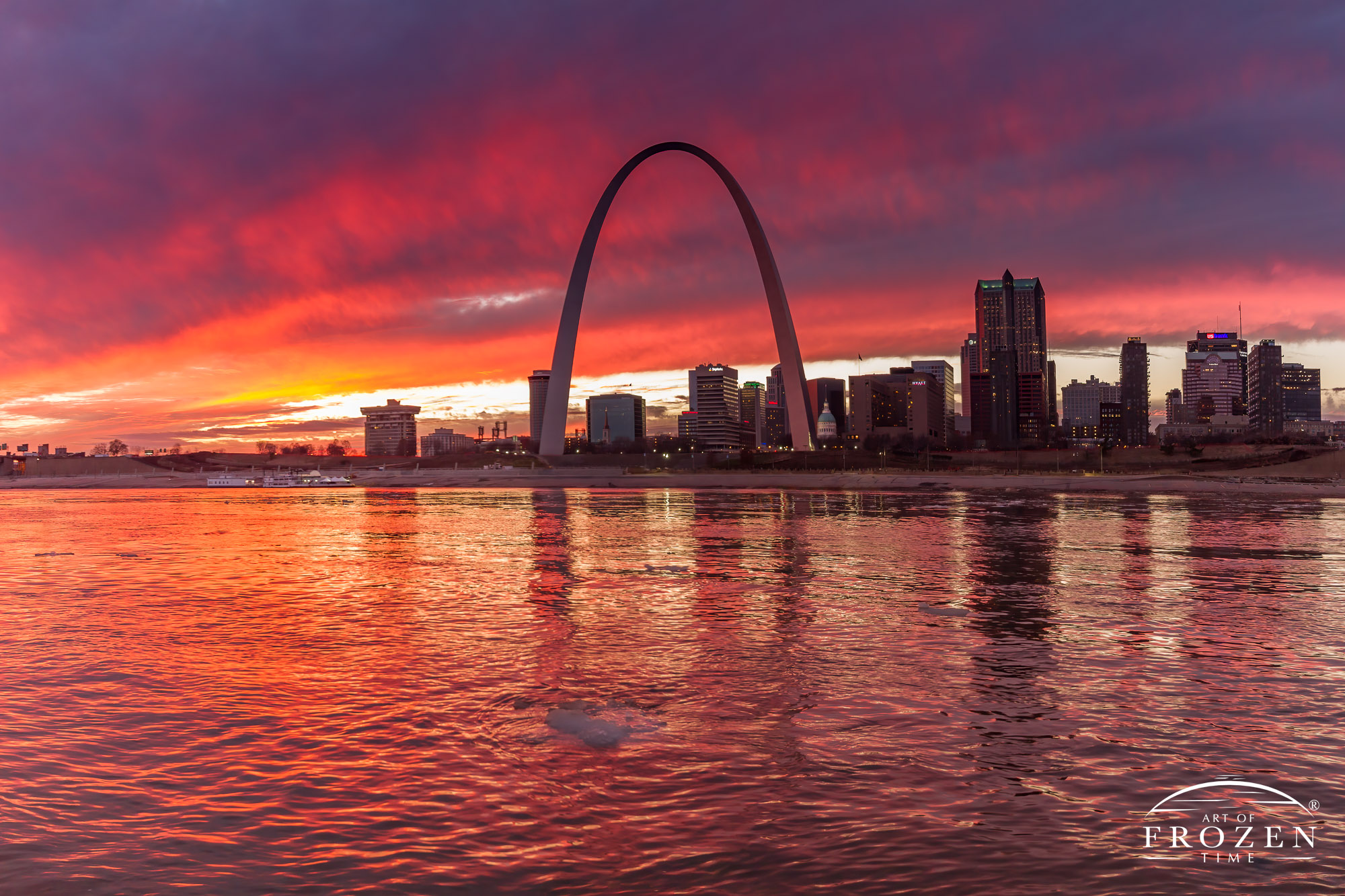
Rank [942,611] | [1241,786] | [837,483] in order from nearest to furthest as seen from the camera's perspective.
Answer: [1241,786]
[942,611]
[837,483]

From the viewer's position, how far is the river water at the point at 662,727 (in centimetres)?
553

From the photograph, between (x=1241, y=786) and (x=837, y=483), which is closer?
(x=1241, y=786)

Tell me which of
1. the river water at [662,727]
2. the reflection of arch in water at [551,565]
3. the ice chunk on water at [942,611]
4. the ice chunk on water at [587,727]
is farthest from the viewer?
the reflection of arch in water at [551,565]

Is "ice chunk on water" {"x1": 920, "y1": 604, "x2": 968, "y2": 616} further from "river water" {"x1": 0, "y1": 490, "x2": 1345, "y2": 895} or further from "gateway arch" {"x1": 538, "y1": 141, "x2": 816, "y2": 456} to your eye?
"gateway arch" {"x1": 538, "y1": 141, "x2": 816, "y2": 456}

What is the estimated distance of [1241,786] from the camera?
6711 millimetres

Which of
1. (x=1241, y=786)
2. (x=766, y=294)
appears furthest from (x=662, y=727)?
(x=766, y=294)

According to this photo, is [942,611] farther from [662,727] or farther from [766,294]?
[766,294]

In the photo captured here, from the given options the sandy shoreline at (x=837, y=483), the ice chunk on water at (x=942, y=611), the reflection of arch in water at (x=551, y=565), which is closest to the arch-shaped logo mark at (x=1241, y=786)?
the ice chunk on water at (x=942, y=611)

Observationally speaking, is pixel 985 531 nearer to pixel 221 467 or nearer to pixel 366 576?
pixel 366 576

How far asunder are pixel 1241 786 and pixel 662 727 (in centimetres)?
489

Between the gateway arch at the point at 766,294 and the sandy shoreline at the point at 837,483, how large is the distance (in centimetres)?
747

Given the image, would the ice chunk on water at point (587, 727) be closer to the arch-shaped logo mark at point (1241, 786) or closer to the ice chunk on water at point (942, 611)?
the arch-shaped logo mark at point (1241, 786)

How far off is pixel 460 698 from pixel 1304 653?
1087 centimetres

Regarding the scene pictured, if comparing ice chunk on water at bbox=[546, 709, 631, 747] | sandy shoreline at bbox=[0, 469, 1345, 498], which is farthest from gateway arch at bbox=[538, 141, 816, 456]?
ice chunk on water at bbox=[546, 709, 631, 747]
